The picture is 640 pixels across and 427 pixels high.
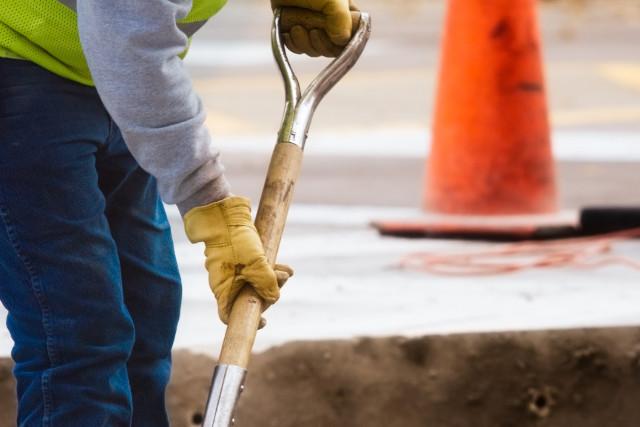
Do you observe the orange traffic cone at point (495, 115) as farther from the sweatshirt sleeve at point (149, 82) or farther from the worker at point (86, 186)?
the sweatshirt sleeve at point (149, 82)

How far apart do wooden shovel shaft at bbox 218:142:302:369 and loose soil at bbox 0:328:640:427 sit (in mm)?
863

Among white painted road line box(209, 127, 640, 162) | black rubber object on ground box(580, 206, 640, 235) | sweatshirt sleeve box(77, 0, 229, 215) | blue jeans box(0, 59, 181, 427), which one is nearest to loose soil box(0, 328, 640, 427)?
blue jeans box(0, 59, 181, 427)

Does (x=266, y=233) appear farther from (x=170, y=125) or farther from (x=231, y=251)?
(x=170, y=125)

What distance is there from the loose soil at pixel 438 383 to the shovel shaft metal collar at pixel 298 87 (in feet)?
2.76

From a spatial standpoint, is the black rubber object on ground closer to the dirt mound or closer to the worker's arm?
the dirt mound

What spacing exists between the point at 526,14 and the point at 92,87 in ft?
10.1

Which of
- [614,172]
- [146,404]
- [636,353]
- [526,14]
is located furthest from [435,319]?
[614,172]

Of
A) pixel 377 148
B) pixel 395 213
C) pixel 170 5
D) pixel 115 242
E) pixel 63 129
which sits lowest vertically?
pixel 377 148

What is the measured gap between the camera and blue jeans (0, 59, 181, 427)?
248 centimetres

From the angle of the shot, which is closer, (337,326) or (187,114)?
(187,114)

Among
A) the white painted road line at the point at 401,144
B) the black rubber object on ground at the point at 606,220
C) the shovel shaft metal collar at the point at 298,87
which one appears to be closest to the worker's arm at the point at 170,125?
the shovel shaft metal collar at the point at 298,87

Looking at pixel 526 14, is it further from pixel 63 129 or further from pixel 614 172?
pixel 63 129

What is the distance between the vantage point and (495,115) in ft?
17.6

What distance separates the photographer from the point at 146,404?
291cm
